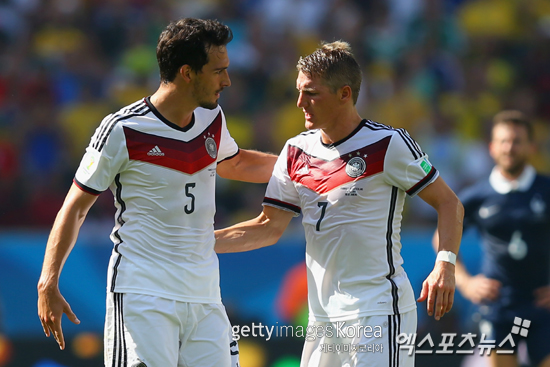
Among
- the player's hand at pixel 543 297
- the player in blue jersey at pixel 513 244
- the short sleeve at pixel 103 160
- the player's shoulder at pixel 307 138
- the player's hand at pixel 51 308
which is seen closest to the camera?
the player's hand at pixel 51 308

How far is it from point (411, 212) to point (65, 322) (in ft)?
14.0

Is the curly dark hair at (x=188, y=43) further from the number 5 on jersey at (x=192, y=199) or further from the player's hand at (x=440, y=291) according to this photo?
the player's hand at (x=440, y=291)

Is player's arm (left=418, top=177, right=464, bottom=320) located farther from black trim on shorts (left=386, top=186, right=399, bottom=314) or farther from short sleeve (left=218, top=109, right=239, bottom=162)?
short sleeve (left=218, top=109, right=239, bottom=162)

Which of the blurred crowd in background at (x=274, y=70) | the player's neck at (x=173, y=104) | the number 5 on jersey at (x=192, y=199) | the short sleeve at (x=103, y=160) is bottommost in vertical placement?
the number 5 on jersey at (x=192, y=199)

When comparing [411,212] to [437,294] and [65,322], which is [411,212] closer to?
[65,322]

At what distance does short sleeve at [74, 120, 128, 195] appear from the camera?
12.3ft

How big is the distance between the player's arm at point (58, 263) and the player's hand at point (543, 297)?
4.03 m

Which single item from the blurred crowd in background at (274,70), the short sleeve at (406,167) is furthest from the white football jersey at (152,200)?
the blurred crowd in background at (274,70)

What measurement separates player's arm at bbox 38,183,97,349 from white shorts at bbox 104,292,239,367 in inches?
9.0

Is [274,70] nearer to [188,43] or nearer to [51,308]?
[188,43]

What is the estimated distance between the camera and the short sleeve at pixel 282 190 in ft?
14.4

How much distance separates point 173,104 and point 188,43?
1.13 ft

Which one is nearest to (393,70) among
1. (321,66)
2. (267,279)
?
(267,279)
